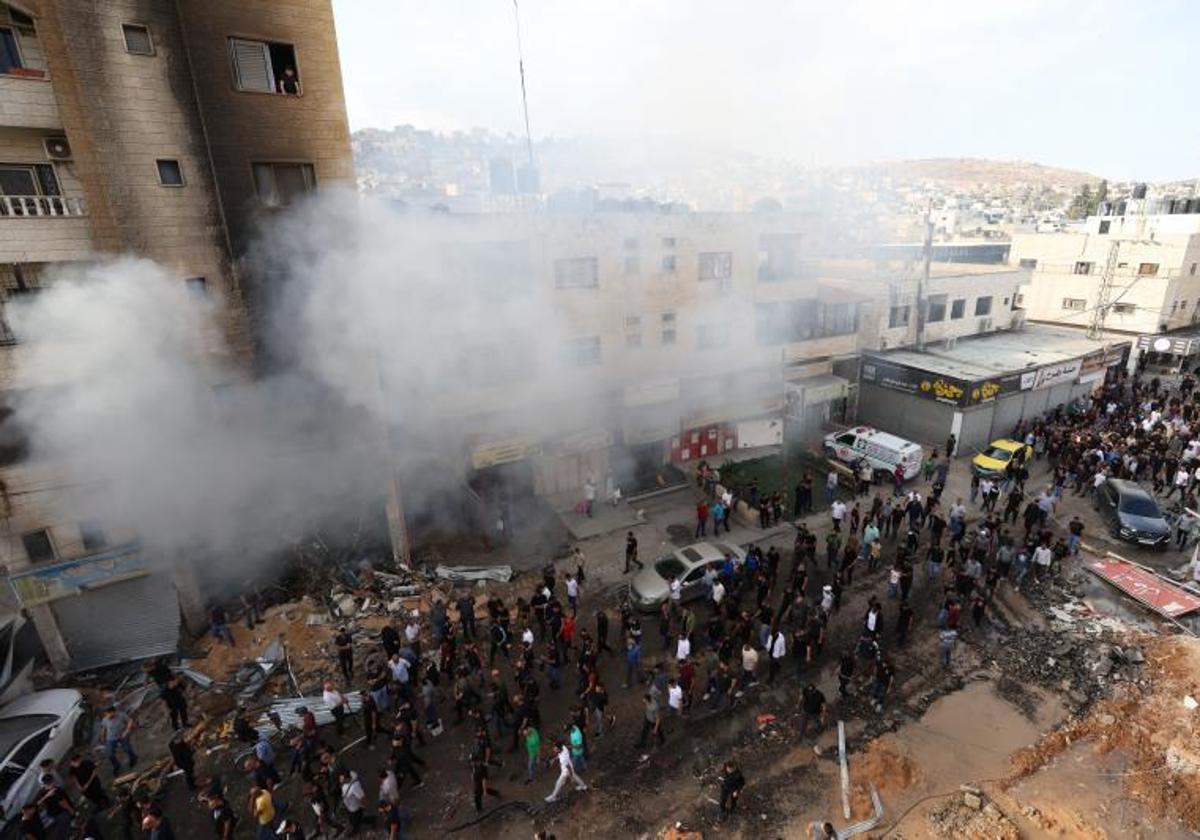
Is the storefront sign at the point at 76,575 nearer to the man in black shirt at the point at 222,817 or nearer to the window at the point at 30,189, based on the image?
the man in black shirt at the point at 222,817

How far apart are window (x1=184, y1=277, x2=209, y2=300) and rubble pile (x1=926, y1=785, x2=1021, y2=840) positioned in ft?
49.9

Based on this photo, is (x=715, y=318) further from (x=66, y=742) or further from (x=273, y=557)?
(x=66, y=742)

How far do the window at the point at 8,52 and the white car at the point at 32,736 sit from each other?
413 inches

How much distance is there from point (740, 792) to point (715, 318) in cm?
1434

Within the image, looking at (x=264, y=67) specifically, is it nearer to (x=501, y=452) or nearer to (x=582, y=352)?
(x=501, y=452)

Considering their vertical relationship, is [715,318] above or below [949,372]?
above

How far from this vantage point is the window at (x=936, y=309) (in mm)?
24188

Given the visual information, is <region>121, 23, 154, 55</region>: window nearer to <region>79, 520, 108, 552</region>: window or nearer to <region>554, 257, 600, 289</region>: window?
<region>79, 520, 108, 552</region>: window

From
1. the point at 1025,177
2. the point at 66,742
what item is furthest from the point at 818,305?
the point at 1025,177

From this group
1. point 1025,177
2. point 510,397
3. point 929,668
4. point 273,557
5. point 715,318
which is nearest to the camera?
point 929,668

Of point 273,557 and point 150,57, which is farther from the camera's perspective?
point 273,557

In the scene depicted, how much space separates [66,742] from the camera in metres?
9.82

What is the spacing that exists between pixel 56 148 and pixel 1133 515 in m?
24.7

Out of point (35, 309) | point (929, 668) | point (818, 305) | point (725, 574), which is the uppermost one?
point (35, 309)
